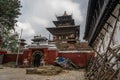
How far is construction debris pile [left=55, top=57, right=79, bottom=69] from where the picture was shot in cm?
1953

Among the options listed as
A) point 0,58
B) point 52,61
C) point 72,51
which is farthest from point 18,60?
point 72,51

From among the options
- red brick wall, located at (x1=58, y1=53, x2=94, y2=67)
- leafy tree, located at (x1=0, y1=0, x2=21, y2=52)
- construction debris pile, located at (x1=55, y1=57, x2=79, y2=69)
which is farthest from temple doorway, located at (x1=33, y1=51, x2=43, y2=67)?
leafy tree, located at (x1=0, y1=0, x2=21, y2=52)

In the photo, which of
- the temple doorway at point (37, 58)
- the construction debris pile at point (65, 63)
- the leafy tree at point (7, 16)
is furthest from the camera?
the temple doorway at point (37, 58)

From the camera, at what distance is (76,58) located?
22125 millimetres

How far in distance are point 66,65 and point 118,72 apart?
1691cm

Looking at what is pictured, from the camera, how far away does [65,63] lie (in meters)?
19.9

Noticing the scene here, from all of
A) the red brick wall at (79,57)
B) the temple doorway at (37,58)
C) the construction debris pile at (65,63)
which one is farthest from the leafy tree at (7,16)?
the red brick wall at (79,57)

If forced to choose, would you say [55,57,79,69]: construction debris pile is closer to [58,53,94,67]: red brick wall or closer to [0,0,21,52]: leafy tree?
[58,53,94,67]: red brick wall

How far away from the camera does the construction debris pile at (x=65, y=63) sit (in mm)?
19531

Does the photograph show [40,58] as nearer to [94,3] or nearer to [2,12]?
[2,12]

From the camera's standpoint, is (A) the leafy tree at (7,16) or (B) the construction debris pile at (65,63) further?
(B) the construction debris pile at (65,63)

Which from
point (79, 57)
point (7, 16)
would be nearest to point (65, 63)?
point (79, 57)

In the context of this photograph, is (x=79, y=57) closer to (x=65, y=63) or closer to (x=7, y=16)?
Answer: (x=65, y=63)

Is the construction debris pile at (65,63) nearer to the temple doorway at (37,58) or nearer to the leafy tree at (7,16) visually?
the temple doorway at (37,58)
